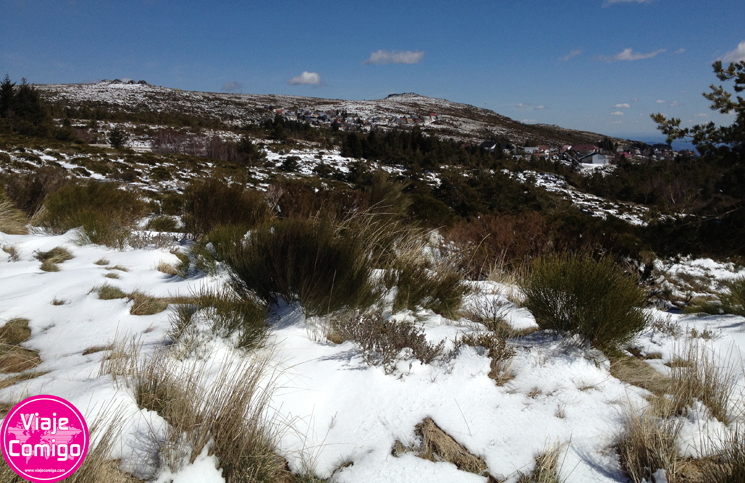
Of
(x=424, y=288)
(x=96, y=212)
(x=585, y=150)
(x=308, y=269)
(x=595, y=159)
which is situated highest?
(x=585, y=150)

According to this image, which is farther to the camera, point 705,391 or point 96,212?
point 96,212

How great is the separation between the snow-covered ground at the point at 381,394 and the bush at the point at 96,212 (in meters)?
1.96

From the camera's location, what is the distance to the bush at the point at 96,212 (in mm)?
4754

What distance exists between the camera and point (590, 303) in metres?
2.38

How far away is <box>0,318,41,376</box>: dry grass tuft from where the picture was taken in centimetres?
197

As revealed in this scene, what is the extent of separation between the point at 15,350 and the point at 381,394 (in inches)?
83.8

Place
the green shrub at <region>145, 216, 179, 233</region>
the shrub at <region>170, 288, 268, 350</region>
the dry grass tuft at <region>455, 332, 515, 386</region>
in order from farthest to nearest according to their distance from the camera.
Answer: the green shrub at <region>145, 216, 179, 233</region>
the shrub at <region>170, 288, 268, 350</region>
the dry grass tuft at <region>455, 332, 515, 386</region>

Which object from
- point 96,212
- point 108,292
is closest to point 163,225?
point 96,212

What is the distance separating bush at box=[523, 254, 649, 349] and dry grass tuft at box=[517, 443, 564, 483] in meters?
1.01

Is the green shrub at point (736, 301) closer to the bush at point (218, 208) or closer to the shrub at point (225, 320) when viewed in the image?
the shrub at point (225, 320)

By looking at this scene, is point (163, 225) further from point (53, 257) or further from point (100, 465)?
point (100, 465)

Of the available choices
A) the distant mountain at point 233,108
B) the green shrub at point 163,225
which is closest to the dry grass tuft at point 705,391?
the green shrub at point 163,225

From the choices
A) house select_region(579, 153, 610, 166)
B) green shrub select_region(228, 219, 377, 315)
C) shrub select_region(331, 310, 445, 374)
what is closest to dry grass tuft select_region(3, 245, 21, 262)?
green shrub select_region(228, 219, 377, 315)

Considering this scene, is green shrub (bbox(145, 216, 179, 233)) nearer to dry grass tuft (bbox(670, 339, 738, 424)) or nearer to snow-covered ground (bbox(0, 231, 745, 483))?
snow-covered ground (bbox(0, 231, 745, 483))
